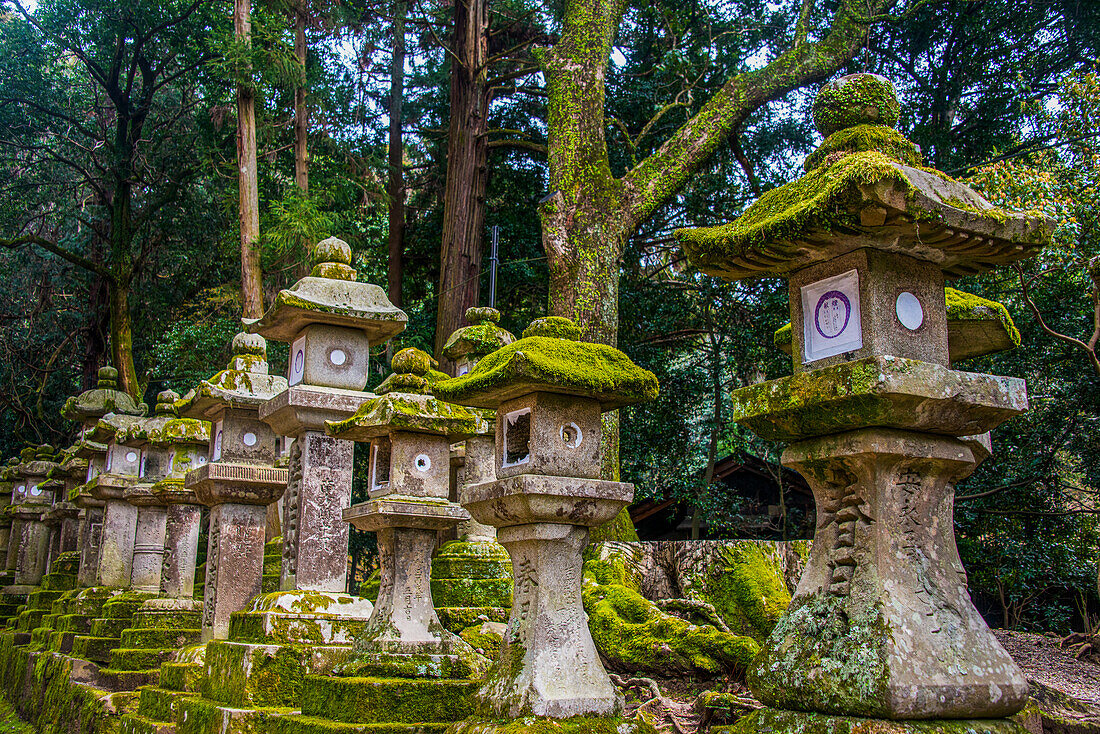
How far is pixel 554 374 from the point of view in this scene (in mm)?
4055

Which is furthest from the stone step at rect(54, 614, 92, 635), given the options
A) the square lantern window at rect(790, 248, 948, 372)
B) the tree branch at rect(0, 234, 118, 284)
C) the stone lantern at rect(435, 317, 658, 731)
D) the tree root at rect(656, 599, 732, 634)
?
the square lantern window at rect(790, 248, 948, 372)

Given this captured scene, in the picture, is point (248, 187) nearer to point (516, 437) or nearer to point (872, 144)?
point (516, 437)

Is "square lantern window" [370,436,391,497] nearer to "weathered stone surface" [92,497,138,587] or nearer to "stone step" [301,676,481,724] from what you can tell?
"stone step" [301,676,481,724]

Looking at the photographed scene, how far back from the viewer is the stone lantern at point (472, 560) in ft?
24.0

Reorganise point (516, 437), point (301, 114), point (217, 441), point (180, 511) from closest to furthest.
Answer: point (516, 437) → point (217, 441) → point (180, 511) → point (301, 114)

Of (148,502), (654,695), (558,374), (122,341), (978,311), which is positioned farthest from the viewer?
(122,341)

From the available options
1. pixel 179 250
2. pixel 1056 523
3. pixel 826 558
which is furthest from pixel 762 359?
pixel 179 250

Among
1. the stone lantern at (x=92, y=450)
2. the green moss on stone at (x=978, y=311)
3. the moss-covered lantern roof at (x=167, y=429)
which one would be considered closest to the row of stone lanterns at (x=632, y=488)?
the green moss on stone at (x=978, y=311)

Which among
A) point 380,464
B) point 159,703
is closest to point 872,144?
point 380,464

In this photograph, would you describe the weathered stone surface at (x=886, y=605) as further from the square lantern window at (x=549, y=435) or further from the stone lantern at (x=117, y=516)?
the stone lantern at (x=117, y=516)

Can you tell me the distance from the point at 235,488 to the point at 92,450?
5861 millimetres

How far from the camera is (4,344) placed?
1972 centimetres

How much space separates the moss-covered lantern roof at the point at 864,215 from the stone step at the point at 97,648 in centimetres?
807

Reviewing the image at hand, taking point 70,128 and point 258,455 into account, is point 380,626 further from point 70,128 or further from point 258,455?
point 70,128
